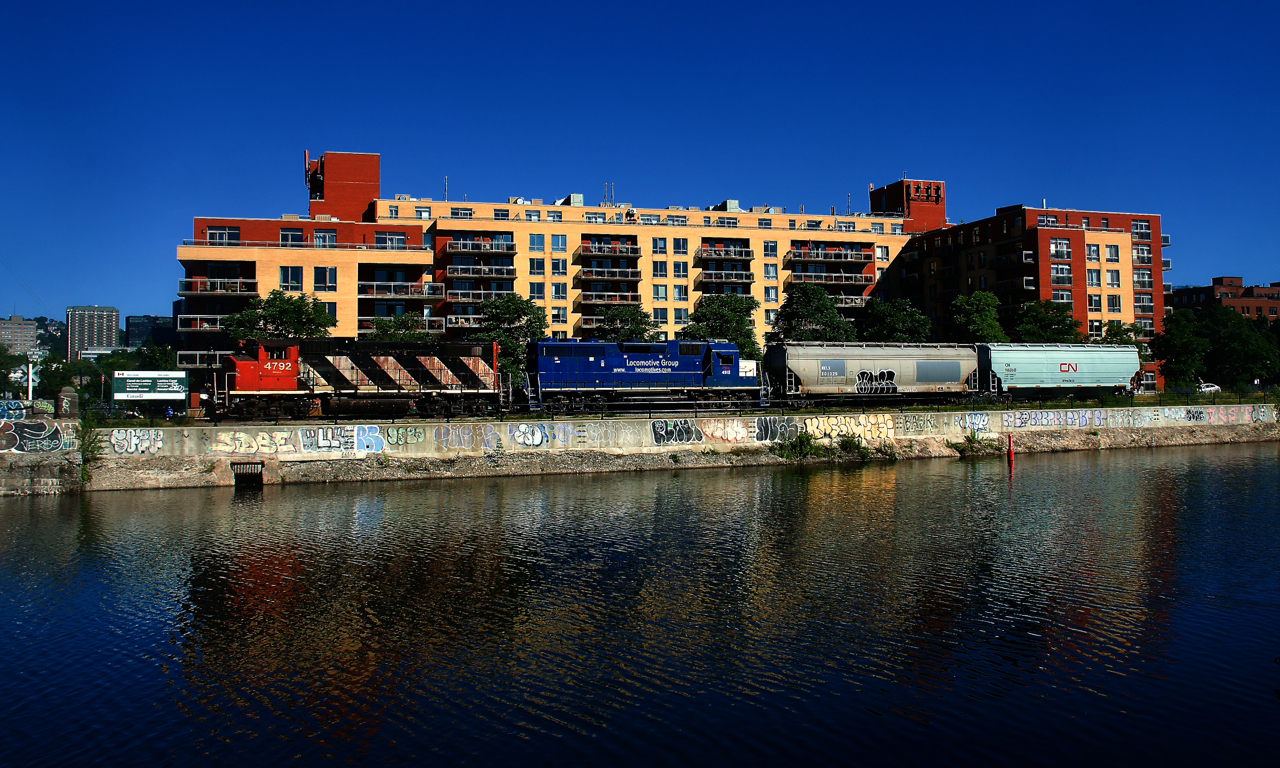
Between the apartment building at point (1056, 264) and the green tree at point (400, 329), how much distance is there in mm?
57077

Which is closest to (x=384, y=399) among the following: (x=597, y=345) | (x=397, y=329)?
(x=597, y=345)

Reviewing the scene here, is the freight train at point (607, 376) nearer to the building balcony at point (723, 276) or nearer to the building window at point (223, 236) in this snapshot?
the building window at point (223, 236)

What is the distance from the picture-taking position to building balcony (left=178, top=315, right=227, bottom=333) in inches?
2798

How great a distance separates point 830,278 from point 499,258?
3724 centimetres

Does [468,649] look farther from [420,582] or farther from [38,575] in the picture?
[38,575]

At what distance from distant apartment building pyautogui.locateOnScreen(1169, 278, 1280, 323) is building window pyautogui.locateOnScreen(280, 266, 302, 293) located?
155536mm

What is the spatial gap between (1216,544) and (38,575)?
121 ft

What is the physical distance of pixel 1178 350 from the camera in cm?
8000

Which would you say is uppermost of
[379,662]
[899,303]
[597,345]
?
[899,303]

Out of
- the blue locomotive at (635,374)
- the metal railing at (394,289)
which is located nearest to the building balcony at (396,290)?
the metal railing at (394,289)

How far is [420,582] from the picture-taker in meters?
23.1

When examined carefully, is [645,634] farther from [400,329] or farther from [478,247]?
[478,247]

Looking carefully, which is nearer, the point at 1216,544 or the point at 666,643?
→ the point at 666,643

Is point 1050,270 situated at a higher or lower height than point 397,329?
higher
